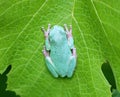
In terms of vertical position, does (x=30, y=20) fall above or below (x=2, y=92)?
above

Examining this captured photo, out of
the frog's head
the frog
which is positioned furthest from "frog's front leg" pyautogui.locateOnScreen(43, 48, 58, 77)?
the frog's head

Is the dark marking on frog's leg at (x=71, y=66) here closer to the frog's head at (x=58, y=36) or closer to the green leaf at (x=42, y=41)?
the green leaf at (x=42, y=41)

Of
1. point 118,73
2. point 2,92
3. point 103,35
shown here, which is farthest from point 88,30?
point 2,92

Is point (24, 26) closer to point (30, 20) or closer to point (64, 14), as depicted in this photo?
point (30, 20)

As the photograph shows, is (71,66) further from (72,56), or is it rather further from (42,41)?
(42,41)

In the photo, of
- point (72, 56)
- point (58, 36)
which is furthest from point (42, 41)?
point (72, 56)

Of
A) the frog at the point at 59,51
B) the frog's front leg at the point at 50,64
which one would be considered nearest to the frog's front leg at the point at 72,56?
the frog at the point at 59,51

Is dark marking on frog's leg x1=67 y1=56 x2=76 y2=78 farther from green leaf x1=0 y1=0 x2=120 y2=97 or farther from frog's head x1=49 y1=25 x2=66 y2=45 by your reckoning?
frog's head x1=49 y1=25 x2=66 y2=45
